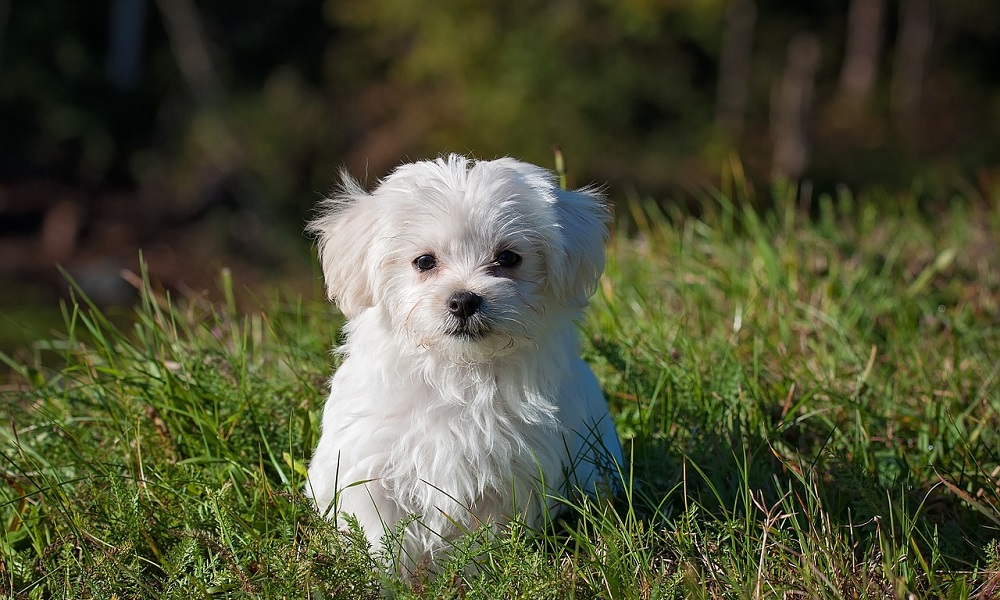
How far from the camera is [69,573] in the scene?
305 centimetres

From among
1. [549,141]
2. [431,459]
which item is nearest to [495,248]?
[431,459]

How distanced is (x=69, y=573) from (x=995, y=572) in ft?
9.07

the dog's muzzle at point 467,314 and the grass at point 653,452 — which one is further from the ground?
the dog's muzzle at point 467,314

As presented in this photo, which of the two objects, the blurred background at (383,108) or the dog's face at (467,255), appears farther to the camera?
the blurred background at (383,108)

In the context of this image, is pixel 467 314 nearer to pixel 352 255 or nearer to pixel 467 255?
pixel 467 255

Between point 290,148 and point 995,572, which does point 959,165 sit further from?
point 995,572

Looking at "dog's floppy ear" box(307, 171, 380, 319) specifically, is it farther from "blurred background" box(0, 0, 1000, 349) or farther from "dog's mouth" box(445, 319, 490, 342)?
"blurred background" box(0, 0, 1000, 349)

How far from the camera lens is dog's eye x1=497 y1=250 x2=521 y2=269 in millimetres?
3199

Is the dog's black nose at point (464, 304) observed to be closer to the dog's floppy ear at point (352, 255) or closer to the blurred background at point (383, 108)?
the dog's floppy ear at point (352, 255)

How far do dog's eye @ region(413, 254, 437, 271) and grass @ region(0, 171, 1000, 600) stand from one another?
0.70 metres

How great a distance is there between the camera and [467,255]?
3.15 meters

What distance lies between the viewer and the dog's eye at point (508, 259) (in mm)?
3199

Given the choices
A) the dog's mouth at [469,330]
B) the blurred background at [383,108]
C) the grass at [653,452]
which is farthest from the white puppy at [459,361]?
the blurred background at [383,108]

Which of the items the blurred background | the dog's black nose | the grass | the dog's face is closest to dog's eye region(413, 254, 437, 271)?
the dog's face
